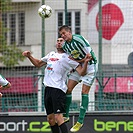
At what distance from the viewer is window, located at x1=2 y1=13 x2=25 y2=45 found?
17.3 m

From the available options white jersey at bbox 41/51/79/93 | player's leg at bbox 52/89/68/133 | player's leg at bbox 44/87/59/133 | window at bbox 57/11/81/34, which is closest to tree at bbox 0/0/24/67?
window at bbox 57/11/81/34

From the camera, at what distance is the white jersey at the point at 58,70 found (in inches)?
499

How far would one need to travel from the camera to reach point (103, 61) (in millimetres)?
16094

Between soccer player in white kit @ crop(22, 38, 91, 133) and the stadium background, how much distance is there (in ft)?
7.52

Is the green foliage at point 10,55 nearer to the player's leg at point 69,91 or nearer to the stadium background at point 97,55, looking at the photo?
the stadium background at point 97,55

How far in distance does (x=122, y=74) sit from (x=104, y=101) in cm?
90

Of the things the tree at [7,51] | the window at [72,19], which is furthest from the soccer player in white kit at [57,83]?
the tree at [7,51]

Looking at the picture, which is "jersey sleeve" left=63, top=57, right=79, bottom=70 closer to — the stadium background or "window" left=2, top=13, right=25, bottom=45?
the stadium background

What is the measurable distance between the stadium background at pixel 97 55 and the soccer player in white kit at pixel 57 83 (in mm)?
2292

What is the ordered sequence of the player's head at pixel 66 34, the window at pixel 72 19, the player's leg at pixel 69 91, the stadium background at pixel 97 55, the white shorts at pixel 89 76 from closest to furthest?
the player's head at pixel 66 34 < the white shorts at pixel 89 76 < the player's leg at pixel 69 91 < the stadium background at pixel 97 55 < the window at pixel 72 19

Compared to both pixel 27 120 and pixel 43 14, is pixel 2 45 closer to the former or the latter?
pixel 27 120

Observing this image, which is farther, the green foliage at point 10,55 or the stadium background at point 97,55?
the green foliage at point 10,55

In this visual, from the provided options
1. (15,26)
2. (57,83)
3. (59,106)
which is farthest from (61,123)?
(15,26)

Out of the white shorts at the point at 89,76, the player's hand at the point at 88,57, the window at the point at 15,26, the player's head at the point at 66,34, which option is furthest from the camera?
the window at the point at 15,26
